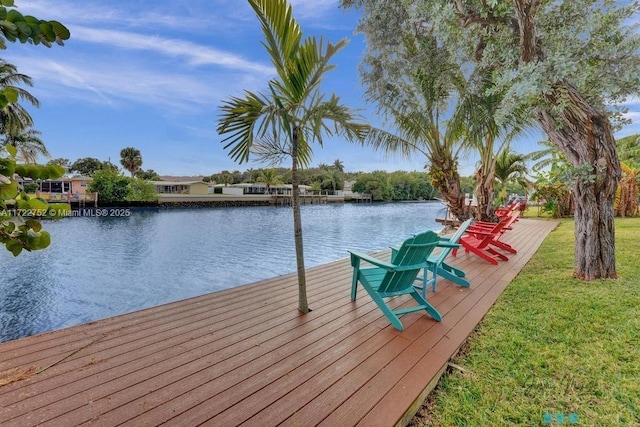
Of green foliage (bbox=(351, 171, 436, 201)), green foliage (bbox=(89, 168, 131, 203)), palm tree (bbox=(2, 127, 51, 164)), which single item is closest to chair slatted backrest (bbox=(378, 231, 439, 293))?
palm tree (bbox=(2, 127, 51, 164))

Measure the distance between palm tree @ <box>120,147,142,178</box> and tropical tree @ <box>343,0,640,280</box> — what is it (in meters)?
47.3

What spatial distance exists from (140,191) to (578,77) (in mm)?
36201

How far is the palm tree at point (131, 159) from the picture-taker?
4334 centimetres

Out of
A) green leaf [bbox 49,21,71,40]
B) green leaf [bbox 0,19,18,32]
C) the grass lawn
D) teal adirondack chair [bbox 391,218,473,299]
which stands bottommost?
the grass lawn

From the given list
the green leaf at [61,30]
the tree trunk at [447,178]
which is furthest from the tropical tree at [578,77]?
the green leaf at [61,30]

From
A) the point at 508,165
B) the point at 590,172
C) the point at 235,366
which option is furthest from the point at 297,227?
the point at 508,165

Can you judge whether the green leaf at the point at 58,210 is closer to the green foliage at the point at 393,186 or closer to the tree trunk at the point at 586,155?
the tree trunk at the point at 586,155

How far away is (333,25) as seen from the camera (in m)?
9.48

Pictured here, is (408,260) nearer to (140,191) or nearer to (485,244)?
(485,244)

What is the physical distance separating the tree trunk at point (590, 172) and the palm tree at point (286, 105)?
10.6 feet

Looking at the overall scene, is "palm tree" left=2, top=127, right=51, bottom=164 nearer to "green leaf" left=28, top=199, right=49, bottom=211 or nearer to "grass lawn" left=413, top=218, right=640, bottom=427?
"green leaf" left=28, top=199, right=49, bottom=211

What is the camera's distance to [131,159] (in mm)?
43688

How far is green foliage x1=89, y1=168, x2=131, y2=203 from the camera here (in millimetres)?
30031

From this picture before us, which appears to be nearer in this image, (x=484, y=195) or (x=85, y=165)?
A: (x=484, y=195)
